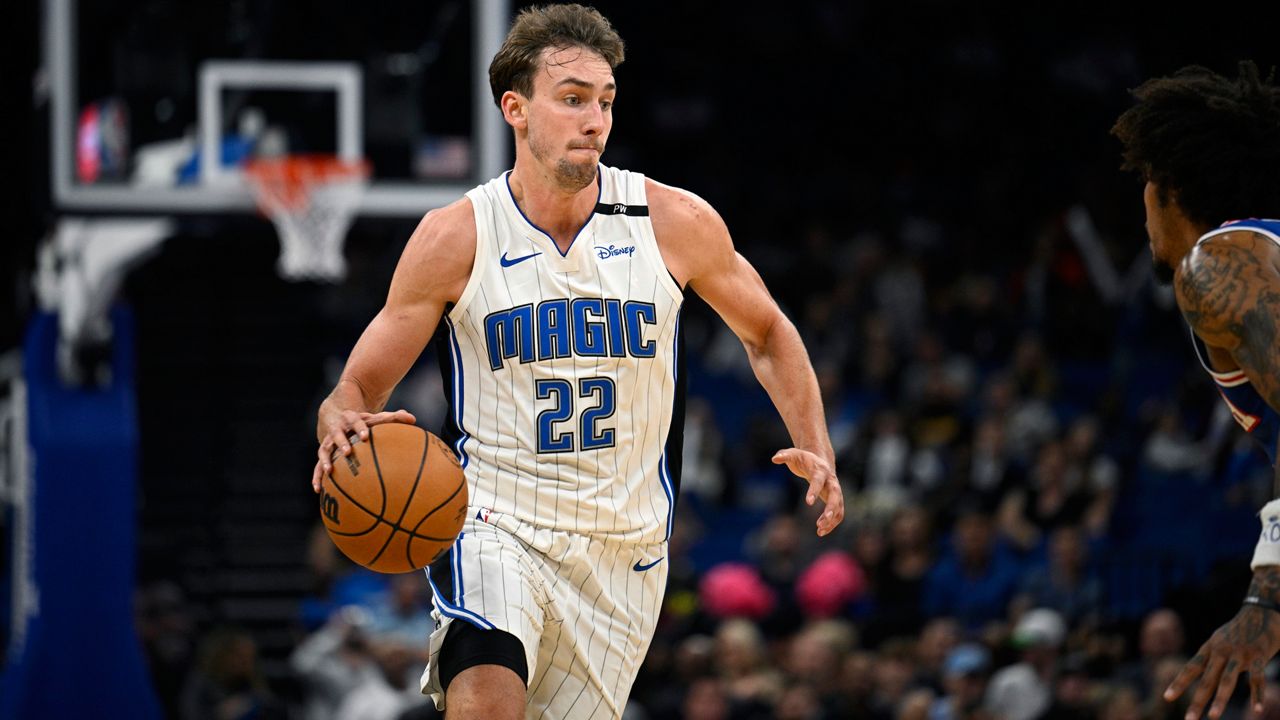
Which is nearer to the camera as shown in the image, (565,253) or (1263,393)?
(1263,393)

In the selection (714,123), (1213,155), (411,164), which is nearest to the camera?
(1213,155)

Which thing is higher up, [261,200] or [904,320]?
[261,200]

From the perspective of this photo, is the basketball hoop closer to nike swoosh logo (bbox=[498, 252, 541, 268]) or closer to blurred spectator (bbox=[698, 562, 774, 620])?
blurred spectator (bbox=[698, 562, 774, 620])

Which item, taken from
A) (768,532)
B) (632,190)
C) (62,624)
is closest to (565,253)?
(632,190)

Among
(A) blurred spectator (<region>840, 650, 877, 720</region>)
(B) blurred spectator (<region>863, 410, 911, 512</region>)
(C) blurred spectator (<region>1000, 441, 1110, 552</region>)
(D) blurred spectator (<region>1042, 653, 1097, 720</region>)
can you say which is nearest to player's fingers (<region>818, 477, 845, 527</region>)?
(D) blurred spectator (<region>1042, 653, 1097, 720</region>)

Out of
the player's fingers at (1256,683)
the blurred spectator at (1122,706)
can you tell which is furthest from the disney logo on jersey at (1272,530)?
the blurred spectator at (1122,706)

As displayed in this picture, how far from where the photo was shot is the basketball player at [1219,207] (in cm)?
448

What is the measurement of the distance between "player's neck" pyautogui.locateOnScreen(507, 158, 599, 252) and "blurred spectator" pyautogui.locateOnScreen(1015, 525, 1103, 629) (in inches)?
278

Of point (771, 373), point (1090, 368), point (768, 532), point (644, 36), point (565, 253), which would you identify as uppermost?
point (644, 36)

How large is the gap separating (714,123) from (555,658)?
16274 millimetres

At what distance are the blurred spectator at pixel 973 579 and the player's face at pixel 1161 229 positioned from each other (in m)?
7.33

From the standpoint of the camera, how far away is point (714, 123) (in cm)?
2084

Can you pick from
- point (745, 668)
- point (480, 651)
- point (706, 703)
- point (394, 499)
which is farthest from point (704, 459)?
point (394, 499)

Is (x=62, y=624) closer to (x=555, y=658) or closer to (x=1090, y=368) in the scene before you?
(x=555, y=658)
